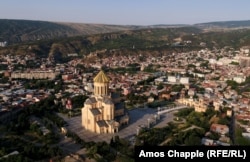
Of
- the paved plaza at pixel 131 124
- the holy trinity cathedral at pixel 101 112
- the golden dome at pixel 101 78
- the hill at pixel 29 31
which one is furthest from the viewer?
the hill at pixel 29 31

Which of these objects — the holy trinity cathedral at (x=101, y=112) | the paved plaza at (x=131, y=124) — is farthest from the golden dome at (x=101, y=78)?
the paved plaza at (x=131, y=124)

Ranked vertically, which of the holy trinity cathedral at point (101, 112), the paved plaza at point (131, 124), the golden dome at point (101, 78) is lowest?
the paved plaza at point (131, 124)

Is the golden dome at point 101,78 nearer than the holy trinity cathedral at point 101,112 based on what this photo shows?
No

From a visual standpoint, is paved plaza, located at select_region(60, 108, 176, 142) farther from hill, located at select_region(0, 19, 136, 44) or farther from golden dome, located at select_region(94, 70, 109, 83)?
hill, located at select_region(0, 19, 136, 44)

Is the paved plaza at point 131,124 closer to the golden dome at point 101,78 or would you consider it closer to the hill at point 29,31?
the golden dome at point 101,78

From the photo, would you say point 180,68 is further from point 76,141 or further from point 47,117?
point 76,141

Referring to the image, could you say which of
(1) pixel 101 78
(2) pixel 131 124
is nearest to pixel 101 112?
(1) pixel 101 78

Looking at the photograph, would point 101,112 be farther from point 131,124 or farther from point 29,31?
point 29,31
